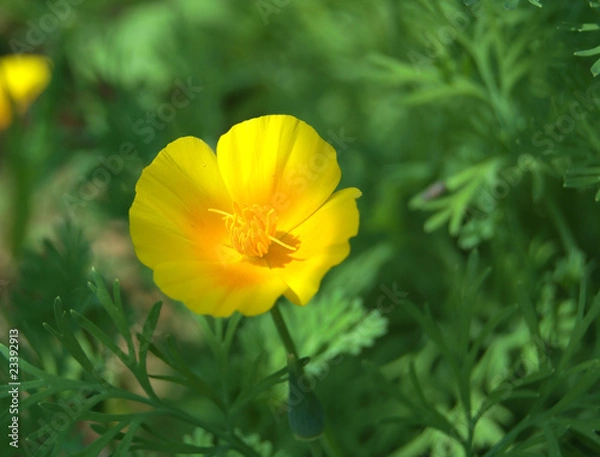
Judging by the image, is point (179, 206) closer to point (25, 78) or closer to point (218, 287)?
point (218, 287)

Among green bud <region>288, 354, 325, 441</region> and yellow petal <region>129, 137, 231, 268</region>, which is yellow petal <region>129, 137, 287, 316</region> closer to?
yellow petal <region>129, 137, 231, 268</region>

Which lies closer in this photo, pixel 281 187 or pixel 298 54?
pixel 281 187

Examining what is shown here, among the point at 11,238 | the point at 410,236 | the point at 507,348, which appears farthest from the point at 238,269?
the point at 11,238

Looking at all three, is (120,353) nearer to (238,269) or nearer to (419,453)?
(238,269)

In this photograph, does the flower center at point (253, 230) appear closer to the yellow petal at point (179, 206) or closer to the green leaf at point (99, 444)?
the yellow petal at point (179, 206)

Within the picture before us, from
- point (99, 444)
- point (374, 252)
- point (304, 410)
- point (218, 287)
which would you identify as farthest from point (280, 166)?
point (374, 252)

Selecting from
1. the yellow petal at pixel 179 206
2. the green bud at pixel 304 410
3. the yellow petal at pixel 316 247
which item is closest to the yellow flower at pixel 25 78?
the yellow petal at pixel 179 206
